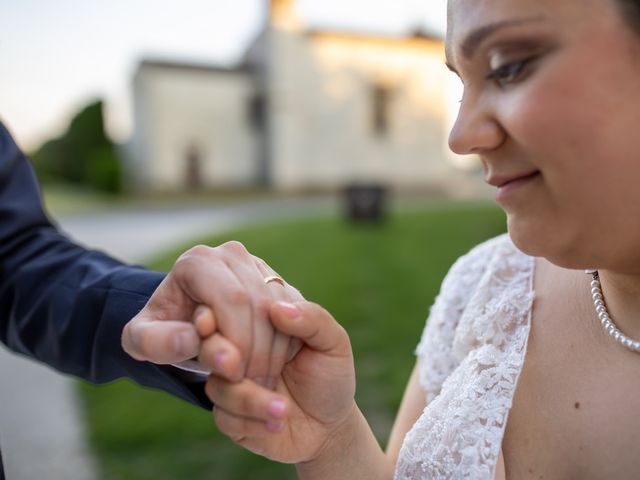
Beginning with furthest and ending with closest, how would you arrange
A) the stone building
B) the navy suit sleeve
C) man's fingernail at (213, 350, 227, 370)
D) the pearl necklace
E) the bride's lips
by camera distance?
1. the stone building
2. the navy suit sleeve
3. the pearl necklace
4. the bride's lips
5. man's fingernail at (213, 350, 227, 370)

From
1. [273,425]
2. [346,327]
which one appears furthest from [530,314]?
[346,327]

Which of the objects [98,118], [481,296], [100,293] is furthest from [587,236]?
[98,118]

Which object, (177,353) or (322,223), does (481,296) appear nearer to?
(177,353)

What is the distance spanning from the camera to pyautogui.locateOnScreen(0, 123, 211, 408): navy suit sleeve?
4.00 feet

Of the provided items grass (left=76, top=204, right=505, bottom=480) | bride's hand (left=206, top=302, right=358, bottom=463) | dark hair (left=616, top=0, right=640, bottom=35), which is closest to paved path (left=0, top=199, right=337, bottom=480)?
grass (left=76, top=204, right=505, bottom=480)

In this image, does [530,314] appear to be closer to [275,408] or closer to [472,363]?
[472,363]

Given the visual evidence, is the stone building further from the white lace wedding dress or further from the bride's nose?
the bride's nose

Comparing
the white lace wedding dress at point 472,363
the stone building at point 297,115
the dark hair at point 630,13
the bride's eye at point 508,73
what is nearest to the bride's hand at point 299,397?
the white lace wedding dress at point 472,363

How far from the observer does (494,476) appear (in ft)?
3.27

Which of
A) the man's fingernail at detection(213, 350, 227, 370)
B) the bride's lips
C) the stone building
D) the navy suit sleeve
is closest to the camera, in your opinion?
the man's fingernail at detection(213, 350, 227, 370)

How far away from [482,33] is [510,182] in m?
0.21

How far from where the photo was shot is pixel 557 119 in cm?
78

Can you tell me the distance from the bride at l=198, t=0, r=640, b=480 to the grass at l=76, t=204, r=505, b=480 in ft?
2.58

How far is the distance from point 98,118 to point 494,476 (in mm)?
26631
